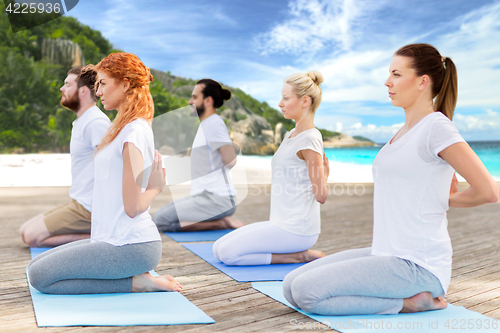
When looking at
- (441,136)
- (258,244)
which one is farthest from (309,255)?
(441,136)

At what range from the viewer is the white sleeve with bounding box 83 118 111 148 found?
9.82ft

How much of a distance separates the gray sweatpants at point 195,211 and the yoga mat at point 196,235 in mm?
98

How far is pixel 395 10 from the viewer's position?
3756 cm

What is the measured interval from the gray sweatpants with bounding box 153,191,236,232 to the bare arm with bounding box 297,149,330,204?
5.03 ft

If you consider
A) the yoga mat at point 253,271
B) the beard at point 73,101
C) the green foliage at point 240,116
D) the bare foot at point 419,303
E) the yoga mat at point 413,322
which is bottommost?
the yoga mat at point 253,271

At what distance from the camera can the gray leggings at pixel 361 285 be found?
69.9 inches

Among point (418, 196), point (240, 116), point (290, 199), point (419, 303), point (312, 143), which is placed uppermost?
Result: point (240, 116)

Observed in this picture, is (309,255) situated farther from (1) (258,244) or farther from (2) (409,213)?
(2) (409,213)

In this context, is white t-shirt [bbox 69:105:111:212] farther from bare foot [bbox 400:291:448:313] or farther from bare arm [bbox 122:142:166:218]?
bare foot [bbox 400:291:448:313]

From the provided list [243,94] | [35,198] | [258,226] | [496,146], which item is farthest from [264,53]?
[258,226]

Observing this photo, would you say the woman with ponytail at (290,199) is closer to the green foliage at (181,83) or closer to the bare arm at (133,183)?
the bare arm at (133,183)

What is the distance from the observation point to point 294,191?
2783 mm

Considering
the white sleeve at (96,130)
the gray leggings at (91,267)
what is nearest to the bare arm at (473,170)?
the gray leggings at (91,267)

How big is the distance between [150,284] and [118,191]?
1.54 ft
